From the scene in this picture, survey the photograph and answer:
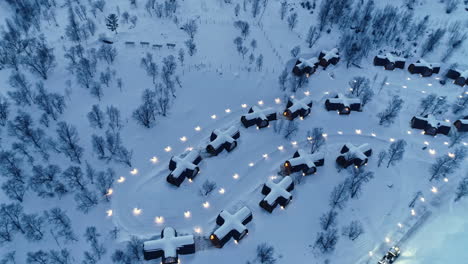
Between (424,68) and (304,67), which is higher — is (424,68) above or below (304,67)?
below

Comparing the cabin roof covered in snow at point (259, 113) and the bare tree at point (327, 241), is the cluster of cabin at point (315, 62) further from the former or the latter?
the bare tree at point (327, 241)

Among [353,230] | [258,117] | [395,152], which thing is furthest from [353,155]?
[258,117]

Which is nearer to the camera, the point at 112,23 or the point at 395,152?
the point at 395,152

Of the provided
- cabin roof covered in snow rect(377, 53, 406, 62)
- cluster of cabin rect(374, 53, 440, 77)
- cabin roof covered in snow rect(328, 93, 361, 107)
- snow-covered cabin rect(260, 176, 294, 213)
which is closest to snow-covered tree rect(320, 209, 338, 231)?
snow-covered cabin rect(260, 176, 294, 213)

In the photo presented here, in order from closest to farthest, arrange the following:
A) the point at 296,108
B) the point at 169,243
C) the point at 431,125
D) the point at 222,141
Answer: the point at 169,243 → the point at 222,141 → the point at 431,125 → the point at 296,108

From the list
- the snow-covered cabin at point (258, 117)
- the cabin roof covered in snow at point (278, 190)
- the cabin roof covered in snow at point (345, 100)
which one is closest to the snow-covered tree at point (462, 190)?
the cabin roof covered in snow at point (345, 100)

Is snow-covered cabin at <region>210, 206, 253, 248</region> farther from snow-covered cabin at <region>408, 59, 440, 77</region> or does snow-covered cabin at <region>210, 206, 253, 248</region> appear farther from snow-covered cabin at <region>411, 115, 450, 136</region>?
snow-covered cabin at <region>408, 59, 440, 77</region>

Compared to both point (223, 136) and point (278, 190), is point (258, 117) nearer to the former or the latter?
point (223, 136)

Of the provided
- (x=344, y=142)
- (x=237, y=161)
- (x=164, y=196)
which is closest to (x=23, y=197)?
(x=164, y=196)
